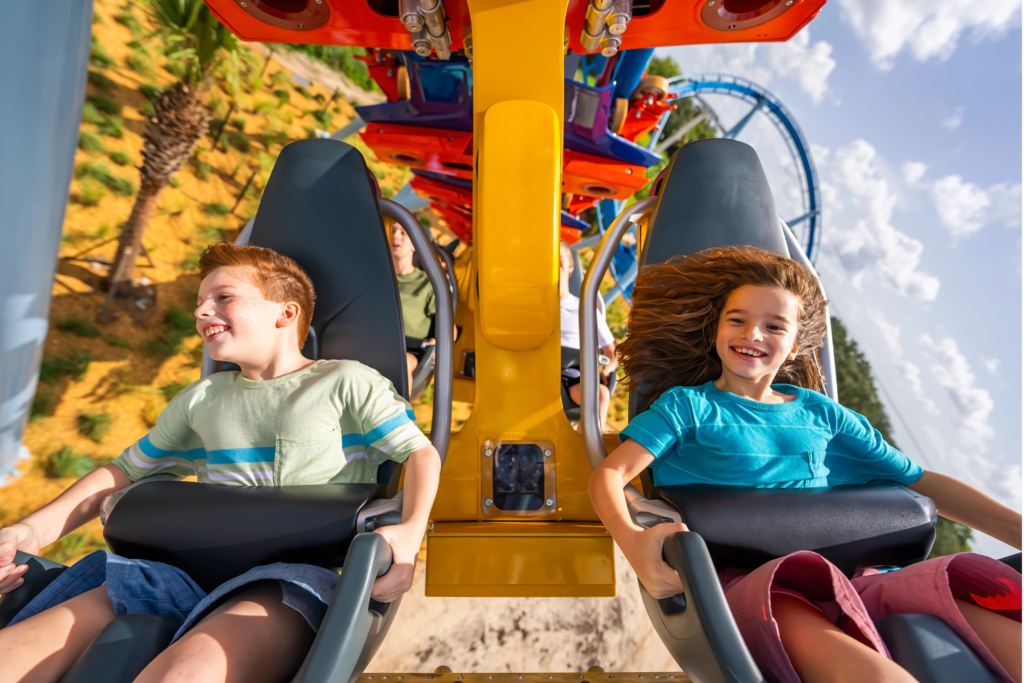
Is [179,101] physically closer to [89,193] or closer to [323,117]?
[89,193]

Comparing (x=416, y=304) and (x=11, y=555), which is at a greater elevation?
(x=416, y=304)

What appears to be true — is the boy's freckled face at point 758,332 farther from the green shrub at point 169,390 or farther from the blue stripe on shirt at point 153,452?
the green shrub at point 169,390

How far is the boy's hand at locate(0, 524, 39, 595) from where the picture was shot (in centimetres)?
74

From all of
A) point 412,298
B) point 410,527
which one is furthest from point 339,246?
point 412,298

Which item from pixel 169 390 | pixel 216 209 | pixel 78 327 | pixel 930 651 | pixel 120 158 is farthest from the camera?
pixel 216 209

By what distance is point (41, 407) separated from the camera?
2211 millimetres

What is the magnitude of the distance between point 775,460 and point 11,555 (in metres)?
1.15

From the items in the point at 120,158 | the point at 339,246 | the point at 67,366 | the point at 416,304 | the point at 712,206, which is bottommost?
the point at 67,366

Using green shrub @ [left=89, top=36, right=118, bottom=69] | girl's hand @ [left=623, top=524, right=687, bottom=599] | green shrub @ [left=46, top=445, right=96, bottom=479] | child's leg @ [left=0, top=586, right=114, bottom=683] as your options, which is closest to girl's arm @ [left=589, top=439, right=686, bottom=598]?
girl's hand @ [left=623, top=524, right=687, bottom=599]

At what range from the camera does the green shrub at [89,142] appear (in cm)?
281

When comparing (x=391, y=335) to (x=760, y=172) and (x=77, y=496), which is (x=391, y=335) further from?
(x=760, y=172)

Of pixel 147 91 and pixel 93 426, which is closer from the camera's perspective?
pixel 93 426

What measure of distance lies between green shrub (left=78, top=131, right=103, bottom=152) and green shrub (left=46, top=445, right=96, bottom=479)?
1.62 metres

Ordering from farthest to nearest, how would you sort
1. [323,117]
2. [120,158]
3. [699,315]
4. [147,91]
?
[323,117]
[147,91]
[120,158]
[699,315]
